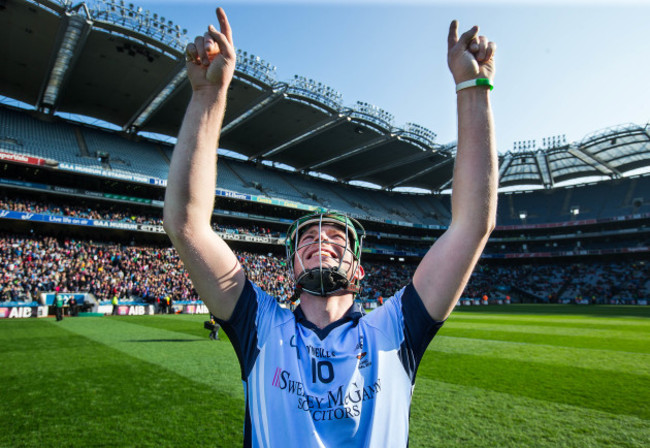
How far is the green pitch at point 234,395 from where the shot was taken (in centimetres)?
455

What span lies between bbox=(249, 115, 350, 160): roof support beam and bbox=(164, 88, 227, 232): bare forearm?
3441cm

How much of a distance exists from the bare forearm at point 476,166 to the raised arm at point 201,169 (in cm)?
110

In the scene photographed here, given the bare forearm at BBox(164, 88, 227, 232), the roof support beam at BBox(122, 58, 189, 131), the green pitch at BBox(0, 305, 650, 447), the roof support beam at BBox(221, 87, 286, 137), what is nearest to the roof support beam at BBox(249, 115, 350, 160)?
the roof support beam at BBox(221, 87, 286, 137)

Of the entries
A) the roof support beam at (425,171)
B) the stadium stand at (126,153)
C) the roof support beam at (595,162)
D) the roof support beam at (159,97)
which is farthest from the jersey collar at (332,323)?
the roof support beam at (595,162)

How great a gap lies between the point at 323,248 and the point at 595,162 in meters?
56.1

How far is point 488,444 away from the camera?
4.30m

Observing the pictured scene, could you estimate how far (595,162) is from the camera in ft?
153

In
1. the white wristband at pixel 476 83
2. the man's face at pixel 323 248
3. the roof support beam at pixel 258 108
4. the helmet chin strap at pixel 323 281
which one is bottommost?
the helmet chin strap at pixel 323 281

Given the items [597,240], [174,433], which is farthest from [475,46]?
[597,240]

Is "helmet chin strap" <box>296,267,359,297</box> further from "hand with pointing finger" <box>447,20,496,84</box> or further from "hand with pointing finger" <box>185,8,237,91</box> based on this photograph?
"hand with pointing finger" <box>447,20,496,84</box>

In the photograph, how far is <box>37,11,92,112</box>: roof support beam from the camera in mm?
22828

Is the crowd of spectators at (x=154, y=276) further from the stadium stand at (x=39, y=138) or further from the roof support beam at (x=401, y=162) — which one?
the roof support beam at (x=401, y=162)

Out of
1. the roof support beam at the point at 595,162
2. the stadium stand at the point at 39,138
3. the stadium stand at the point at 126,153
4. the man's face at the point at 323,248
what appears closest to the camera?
the man's face at the point at 323,248

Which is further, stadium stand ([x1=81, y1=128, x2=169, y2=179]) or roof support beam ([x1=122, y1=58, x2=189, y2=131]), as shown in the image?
stadium stand ([x1=81, y1=128, x2=169, y2=179])
